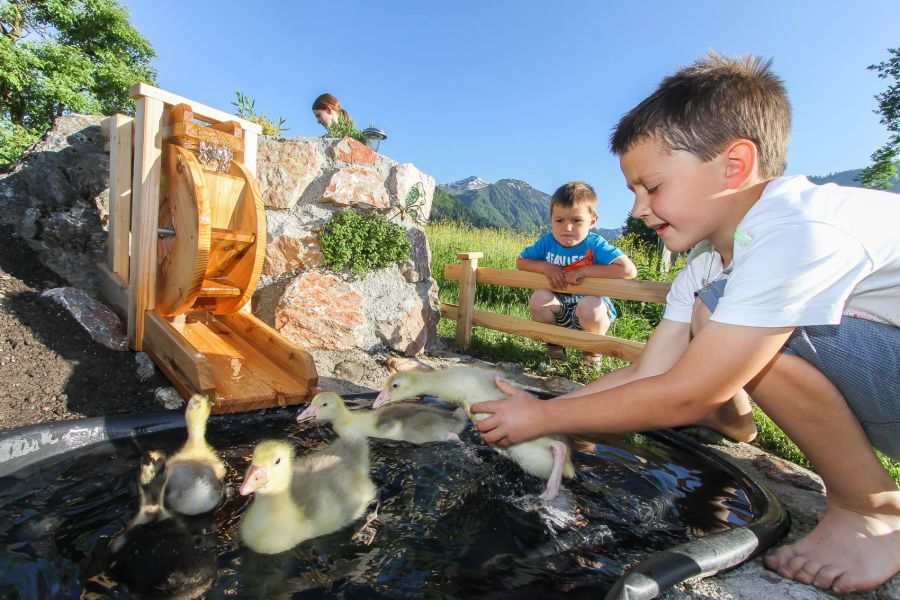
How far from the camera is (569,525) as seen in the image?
1.63 m

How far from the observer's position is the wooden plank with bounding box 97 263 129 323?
9.91 ft

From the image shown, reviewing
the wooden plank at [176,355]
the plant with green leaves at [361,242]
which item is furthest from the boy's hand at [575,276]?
the wooden plank at [176,355]

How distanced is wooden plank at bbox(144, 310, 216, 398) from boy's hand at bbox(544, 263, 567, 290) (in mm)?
2804

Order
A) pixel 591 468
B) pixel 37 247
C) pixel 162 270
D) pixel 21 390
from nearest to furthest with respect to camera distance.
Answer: pixel 591 468 < pixel 21 390 < pixel 162 270 < pixel 37 247

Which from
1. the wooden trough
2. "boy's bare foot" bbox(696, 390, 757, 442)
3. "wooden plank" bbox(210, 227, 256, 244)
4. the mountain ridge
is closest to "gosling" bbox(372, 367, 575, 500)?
the wooden trough

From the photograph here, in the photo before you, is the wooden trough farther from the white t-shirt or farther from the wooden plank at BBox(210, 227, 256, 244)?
the white t-shirt

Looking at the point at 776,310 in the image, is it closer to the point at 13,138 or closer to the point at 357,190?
the point at 357,190

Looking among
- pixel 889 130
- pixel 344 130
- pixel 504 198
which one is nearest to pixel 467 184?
pixel 504 198

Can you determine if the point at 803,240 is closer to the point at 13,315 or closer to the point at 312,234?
the point at 312,234

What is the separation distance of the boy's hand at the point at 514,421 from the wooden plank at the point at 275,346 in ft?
3.43

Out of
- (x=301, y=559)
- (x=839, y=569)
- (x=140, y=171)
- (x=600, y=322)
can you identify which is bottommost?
(x=301, y=559)

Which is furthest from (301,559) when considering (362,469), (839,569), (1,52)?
(1,52)

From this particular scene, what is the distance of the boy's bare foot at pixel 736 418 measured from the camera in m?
2.17

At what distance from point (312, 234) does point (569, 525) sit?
117 inches
